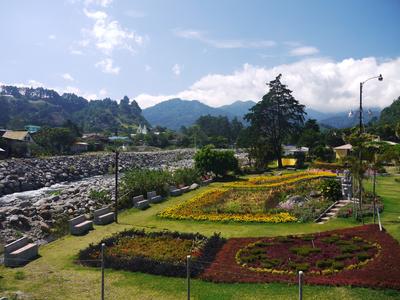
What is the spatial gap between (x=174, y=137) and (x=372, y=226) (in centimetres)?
15435

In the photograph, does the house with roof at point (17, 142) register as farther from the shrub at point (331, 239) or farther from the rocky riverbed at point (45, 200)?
the shrub at point (331, 239)

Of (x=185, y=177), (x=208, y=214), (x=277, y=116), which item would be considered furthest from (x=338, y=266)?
(x=277, y=116)

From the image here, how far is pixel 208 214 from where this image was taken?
2608cm

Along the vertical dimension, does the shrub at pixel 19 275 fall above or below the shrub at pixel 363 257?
below

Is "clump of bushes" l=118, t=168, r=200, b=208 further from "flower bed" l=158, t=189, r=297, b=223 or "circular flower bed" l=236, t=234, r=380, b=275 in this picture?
"circular flower bed" l=236, t=234, r=380, b=275

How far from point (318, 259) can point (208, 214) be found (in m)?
10.9

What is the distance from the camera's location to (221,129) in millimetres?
187625

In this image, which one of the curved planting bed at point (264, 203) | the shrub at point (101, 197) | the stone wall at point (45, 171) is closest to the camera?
the curved planting bed at point (264, 203)

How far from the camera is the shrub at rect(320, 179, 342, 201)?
2705 cm

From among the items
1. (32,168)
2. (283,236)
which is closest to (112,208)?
(283,236)

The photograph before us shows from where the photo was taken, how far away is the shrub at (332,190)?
27.0 meters

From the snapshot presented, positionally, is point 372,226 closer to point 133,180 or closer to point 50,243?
point 50,243

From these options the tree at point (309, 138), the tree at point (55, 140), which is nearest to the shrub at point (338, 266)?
the tree at point (309, 138)

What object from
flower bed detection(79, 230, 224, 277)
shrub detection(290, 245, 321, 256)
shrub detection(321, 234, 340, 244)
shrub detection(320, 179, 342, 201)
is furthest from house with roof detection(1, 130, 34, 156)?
shrub detection(290, 245, 321, 256)
